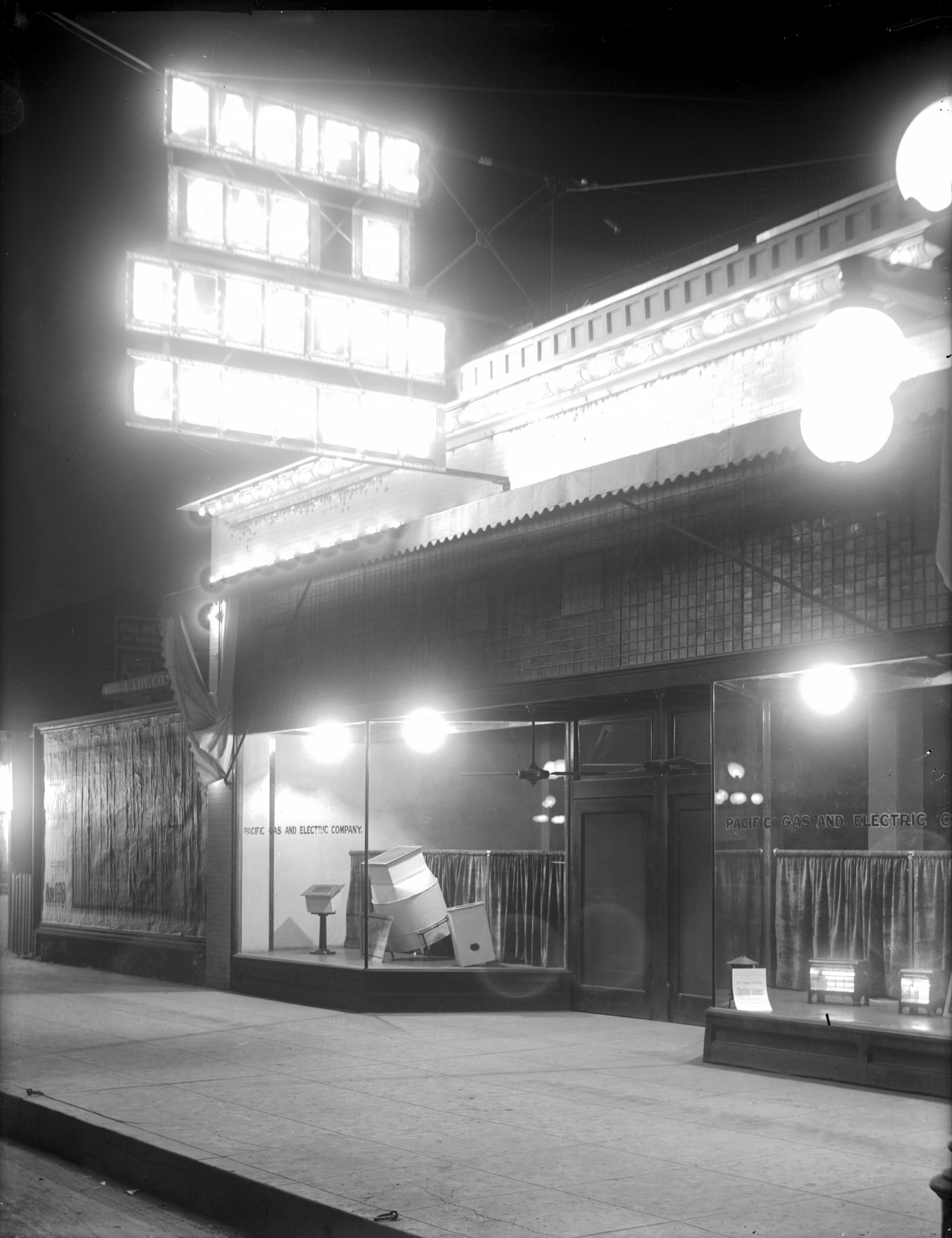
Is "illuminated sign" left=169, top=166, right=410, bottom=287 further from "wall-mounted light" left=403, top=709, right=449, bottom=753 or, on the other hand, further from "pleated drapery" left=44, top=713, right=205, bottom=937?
"pleated drapery" left=44, top=713, right=205, bottom=937

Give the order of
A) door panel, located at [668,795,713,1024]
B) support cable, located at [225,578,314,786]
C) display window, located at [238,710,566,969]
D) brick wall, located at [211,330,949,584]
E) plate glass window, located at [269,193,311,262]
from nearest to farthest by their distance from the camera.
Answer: brick wall, located at [211,330,949,584] < door panel, located at [668,795,713,1024] < plate glass window, located at [269,193,311,262] < display window, located at [238,710,566,969] < support cable, located at [225,578,314,786]

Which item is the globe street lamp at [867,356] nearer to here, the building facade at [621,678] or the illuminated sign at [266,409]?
the building facade at [621,678]

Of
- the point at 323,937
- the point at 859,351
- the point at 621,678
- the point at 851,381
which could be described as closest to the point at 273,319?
the point at 621,678

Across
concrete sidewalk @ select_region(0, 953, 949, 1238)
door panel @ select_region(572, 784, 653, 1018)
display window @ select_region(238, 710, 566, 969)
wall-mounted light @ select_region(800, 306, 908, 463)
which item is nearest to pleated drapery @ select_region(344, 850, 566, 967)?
display window @ select_region(238, 710, 566, 969)

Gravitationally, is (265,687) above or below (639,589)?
below

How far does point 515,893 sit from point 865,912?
5.41 m

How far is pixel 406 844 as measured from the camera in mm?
16828

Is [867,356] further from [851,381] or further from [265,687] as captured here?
[265,687]

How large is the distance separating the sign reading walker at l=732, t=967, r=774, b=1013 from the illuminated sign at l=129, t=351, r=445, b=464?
594cm

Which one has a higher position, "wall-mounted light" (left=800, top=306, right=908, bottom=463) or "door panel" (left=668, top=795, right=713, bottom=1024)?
"wall-mounted light" (left=800, top=306, right=908, bottom=463)

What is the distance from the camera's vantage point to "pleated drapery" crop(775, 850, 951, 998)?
1036 cm

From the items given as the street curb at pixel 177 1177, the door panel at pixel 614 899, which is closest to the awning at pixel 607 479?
the door panel at pixel 614 899

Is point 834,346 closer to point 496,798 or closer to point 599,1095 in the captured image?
point 599,1095

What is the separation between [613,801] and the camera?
14.6 m
